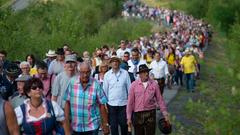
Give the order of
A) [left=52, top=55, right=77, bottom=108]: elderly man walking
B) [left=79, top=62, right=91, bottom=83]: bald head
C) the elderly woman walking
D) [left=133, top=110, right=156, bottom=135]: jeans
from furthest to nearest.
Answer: [left=133, top=110, right=156, bottom=135]: jeans
[left=52, top=55, right=77, bottom=108]: elderly man walking
[left=79, top=62, right=91, bottom=83]: bald head
the elderly woman walking

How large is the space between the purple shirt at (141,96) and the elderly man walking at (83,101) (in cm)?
173

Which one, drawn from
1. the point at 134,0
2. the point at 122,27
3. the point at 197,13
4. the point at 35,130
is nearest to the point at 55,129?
the point at 35,130

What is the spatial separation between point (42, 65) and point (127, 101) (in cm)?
146

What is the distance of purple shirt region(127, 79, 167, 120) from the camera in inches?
427

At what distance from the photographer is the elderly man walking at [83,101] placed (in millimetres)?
9000

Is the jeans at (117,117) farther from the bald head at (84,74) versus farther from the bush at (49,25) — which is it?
the bush at (49,25)

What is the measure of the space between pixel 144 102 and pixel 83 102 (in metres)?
2.06

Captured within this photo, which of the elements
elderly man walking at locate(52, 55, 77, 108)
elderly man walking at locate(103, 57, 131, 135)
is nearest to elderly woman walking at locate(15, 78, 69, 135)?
elderly man walking at locate(52, 55, 77, 108)

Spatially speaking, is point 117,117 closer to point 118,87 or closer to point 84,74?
point 118,87

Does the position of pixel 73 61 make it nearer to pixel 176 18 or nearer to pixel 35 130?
pixel 35 130

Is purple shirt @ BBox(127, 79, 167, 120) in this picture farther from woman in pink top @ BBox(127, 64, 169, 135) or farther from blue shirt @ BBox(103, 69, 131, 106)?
blue shirt @ BBox(103, 69, 131, 106)

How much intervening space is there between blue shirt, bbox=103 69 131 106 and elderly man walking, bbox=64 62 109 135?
2.25 m

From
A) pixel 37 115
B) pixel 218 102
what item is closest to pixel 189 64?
pixel 37 115

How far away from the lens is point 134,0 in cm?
10269
